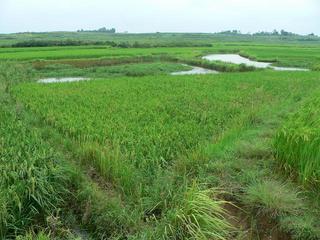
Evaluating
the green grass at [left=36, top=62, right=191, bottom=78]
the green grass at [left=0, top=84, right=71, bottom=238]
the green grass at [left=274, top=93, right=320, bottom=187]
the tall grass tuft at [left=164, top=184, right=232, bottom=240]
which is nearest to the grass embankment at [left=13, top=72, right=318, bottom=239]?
the tall grass tuft at [left=164, top=184, right=232, bottom=240]

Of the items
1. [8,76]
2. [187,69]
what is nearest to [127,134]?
[8,76]

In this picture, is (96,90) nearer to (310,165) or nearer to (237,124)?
(237,124)

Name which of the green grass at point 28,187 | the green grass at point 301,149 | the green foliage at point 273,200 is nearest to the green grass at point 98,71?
the green grass at point 28,187

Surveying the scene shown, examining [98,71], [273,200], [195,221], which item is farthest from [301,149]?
[98,71]

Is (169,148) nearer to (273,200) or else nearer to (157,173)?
Result: (157,173)

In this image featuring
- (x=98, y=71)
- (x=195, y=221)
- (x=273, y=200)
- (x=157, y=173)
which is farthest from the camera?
(x=98, y=71)

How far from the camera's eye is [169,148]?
6.53 meters

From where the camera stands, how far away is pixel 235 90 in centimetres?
1419

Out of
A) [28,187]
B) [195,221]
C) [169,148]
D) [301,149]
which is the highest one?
[301,149]

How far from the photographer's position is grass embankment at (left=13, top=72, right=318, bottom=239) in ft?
15.1

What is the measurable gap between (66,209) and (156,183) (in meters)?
1.24

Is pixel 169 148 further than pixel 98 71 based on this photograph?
No

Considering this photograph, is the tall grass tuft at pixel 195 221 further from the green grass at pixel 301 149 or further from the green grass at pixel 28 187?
the green grass at pixel 28 187

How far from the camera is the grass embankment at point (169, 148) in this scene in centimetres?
462
